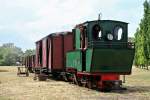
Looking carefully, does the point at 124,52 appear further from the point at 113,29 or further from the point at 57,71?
the point at 57,71

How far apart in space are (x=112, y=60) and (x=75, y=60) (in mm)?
3392

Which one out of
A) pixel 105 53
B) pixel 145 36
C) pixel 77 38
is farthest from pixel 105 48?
pixel 145 36

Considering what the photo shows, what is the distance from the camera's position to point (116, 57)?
2522 centimetres

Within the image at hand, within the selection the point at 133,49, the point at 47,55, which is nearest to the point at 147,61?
the point at 47,55

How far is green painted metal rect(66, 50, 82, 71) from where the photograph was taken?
26.8 m

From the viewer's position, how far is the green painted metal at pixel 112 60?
24859mm

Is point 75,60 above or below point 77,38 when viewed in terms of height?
below

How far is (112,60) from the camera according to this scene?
25266 mm

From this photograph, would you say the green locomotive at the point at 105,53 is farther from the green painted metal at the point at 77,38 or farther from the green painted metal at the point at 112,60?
the green painted metal at the point at 77,38

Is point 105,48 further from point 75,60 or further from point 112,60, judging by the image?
point 75,60

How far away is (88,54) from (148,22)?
41116 millimetres

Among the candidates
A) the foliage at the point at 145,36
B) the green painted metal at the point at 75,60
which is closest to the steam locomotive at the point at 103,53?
the green painted metal at the point at 75,60

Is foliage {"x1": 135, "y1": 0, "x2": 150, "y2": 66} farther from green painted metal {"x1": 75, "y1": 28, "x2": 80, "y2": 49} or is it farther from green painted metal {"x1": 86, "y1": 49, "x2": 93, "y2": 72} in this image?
green painted metal {"x1": 86, "y1": 49, "x2": 93, "y2": 72}

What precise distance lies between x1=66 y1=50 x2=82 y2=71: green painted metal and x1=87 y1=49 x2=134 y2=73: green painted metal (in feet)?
5.70
